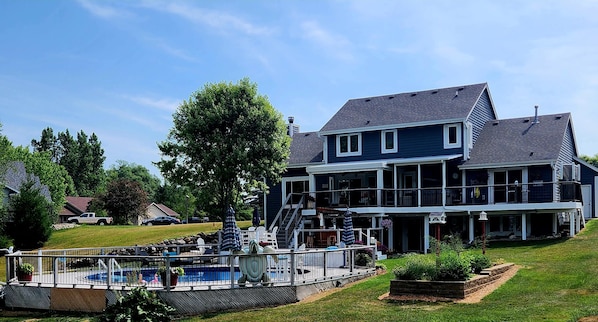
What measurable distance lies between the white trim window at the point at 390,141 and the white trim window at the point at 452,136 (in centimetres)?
288

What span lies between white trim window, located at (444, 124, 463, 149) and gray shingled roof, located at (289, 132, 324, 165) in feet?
26.6

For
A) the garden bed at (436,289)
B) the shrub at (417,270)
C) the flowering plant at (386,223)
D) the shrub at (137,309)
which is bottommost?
the shrub at (137,309)

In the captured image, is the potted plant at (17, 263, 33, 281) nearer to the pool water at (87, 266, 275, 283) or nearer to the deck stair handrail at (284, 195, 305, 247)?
the pool water at (87, 266, 275, 283)

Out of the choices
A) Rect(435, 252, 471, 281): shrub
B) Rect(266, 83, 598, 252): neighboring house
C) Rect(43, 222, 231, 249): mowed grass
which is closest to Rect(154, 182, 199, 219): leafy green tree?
Rect(43, 222, 231, 249): mowed grass

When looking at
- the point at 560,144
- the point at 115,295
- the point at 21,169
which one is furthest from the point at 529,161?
the point at 21,169

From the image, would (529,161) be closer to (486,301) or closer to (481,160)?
(481,160)

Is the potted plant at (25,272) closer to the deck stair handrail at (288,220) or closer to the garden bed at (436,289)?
the garden bed at (436,289)

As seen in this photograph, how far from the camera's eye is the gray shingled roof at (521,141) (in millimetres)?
31594

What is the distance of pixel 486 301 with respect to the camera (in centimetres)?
1432

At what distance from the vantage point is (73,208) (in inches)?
3551

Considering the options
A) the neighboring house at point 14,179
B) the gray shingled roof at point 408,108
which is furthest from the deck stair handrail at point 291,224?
the neighboring house at point 14,179

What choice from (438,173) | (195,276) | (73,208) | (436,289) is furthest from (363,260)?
(73,208)

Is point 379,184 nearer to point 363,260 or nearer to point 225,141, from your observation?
point 225,141

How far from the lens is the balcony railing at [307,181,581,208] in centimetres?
3023
